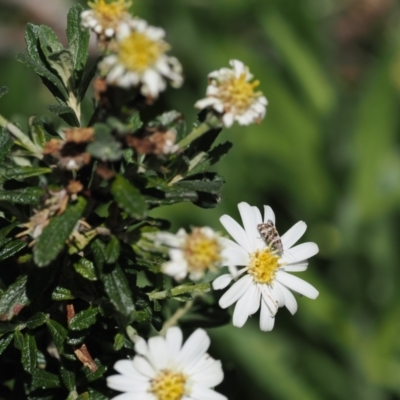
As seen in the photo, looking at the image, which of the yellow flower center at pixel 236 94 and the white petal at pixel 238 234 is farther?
the white petal at pixel 238 234

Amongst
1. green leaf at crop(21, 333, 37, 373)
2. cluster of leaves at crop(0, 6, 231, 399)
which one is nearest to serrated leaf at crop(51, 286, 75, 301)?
cluster of leaves at crop(0, 6, 231, 399)

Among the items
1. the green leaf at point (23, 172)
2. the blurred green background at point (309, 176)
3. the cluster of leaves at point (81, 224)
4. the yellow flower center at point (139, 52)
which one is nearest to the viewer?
the yellow flower center at point (139, 52)

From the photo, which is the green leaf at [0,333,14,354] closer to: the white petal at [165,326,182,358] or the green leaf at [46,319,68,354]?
the green leaf at [46,319,68,354]

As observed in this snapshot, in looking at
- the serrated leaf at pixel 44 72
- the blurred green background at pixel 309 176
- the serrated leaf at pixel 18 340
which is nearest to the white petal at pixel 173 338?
the serrated leaf at pixel 18 340

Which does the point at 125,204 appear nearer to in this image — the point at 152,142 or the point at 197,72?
the point at 152,142

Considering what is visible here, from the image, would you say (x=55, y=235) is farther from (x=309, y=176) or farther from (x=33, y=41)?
(x=309, y=176)

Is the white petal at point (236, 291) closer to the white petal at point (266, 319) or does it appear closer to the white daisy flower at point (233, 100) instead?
the white petal at point (266, 319)

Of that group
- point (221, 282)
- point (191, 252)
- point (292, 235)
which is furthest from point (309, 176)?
point (191, 252)
